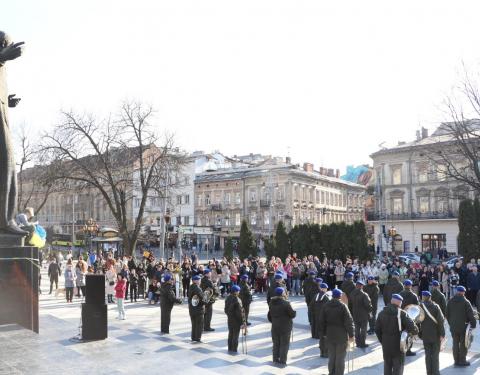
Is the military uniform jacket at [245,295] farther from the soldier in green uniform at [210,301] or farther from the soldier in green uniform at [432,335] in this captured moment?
the soldier in green uniform at [432,335]

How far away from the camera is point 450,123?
28875 millimetres

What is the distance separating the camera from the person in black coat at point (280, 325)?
1174cm

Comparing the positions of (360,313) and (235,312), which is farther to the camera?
(360,313)

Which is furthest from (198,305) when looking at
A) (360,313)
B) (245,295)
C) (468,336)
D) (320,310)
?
(468,336)

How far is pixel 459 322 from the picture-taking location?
12.0 meters

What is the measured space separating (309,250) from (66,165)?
59.8ft

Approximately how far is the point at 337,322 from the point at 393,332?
3.64 ft

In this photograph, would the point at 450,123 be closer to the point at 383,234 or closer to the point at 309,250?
the point at 309,250

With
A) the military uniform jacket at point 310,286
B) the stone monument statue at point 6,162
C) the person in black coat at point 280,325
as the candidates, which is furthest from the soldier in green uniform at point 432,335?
the stone monument statue at point 6,162

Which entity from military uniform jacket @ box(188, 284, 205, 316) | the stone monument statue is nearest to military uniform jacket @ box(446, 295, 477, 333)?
military uniform jacket @ box(188, 284, 205, 316)

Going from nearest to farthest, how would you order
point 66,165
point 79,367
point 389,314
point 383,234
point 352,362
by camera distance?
point 79,367 → point 389,314 → point 352,362 → point 66,165 → point 383,234

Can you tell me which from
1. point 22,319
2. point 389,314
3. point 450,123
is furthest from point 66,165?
point 389,314

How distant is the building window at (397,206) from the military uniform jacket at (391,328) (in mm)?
56598

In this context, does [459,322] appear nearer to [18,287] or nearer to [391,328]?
[391,328]
